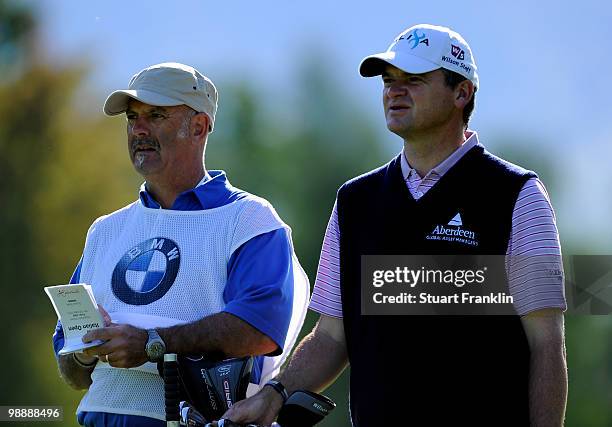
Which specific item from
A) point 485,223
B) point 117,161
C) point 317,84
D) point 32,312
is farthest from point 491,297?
point 317,84

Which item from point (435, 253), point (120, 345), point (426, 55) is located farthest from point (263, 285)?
point (426, 55)

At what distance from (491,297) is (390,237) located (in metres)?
0.49

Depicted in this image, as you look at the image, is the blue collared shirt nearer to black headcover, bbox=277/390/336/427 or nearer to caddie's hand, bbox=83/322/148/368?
caddie's hand, bbox=83/322/148/368

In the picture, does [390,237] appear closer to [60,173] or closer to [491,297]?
[491,297]

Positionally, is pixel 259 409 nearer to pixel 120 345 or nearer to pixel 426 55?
pixel 120 345

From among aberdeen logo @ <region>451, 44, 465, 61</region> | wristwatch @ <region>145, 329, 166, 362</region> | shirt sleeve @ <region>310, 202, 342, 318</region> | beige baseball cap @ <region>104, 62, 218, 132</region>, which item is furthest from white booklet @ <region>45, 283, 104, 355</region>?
aberdeen logo @ <region>451, 44, 465, 61</region>

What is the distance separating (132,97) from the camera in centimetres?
601

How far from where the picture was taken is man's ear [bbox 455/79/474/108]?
511cm

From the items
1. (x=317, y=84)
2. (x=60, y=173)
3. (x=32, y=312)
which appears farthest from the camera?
(x=317, y=84)

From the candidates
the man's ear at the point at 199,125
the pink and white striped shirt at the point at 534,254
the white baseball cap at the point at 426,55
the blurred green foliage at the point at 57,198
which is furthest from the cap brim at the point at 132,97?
the blurred green foliage at the point at 57,198

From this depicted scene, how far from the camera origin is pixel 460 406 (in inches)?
185

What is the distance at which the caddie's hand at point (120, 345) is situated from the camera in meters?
5.25

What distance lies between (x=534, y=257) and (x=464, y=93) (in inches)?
34.0

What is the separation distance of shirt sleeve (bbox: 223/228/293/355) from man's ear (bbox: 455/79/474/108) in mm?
1143
